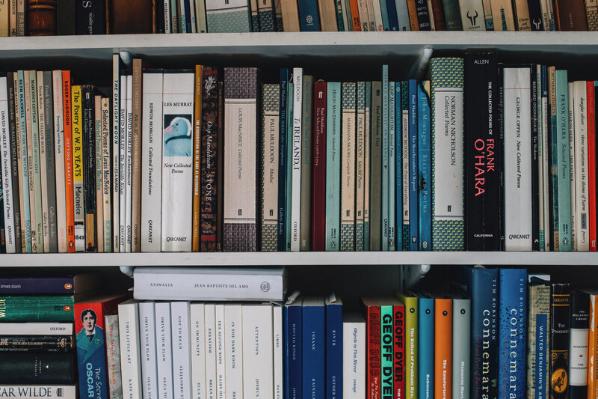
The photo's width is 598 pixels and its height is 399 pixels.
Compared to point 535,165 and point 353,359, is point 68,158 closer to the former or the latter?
point 353,359

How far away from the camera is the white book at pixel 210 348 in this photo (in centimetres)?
100

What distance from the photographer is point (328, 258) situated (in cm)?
98

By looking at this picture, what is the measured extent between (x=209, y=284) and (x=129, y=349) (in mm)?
184

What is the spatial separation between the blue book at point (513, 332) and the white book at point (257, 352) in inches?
15.9

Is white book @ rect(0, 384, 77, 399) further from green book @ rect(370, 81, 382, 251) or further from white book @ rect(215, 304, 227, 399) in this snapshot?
green book @ rect(370, 81, 382, 251)

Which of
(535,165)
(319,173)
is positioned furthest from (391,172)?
(535,165)

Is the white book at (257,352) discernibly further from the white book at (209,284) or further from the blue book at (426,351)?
the blue book at (426,351)

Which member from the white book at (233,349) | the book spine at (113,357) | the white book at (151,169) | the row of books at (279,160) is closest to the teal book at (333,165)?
the row of books at (279,160)

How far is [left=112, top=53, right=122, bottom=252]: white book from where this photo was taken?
102 centimetres

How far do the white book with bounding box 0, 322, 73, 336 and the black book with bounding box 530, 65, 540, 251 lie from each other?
0.86 m

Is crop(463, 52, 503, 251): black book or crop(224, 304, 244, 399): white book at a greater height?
crop(463, 52, 503, 251): black book

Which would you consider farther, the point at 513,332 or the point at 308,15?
the point at 308,15

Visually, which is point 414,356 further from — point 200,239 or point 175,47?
point 175,47

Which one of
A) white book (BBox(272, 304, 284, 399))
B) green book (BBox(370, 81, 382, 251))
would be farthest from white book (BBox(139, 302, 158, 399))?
green book (BBox(370, 81, 382, 251))
